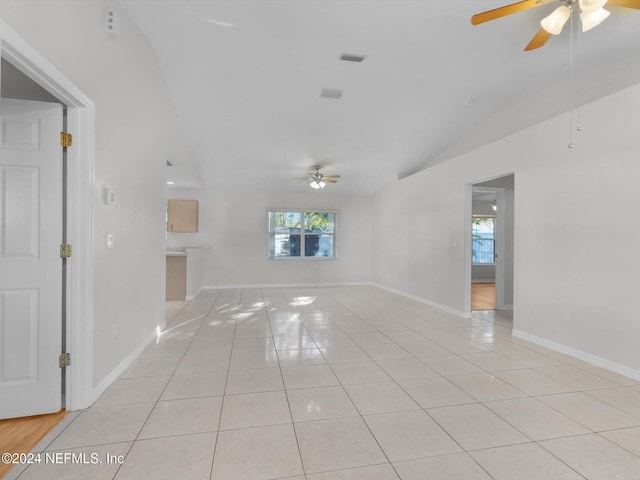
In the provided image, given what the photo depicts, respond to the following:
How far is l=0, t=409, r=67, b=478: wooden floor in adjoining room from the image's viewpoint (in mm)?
1832

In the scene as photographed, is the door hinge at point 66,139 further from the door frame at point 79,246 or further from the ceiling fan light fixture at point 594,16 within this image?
the ceiling fan light fixture at point 594,16

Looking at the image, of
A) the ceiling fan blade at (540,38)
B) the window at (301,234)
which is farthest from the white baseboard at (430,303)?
the ceiling fan blade at (540,38)

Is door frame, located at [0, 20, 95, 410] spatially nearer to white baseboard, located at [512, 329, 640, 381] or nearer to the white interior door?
the white interior door

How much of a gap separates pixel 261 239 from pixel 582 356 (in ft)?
21.5

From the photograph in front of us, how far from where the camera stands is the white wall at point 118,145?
196 cm

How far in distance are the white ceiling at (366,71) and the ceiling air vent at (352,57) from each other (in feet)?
0.22

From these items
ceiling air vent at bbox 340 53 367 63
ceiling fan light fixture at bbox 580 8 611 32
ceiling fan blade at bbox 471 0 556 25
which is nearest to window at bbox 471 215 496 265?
Result: ceiling air vent at bbox 340 53 367 63

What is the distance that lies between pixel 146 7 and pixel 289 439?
3.66 m

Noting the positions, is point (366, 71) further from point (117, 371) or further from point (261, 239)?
point (261, 239)

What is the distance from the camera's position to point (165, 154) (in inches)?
167

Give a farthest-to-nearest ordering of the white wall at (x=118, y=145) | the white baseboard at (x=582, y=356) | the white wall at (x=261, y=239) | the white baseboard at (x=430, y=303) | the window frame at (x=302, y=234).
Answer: the window frame at (x=302, y=234) → the white wall at (x=261, y=239) → the white baseboard at (x=430, y=303) → the white baseboard at (x=582, y=356) → the white wall at (x=118, y=145)

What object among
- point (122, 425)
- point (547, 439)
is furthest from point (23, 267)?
point (547, 439)

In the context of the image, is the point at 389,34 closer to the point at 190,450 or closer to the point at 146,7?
the point at 146,7

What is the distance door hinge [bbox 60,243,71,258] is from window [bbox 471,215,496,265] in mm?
10155
